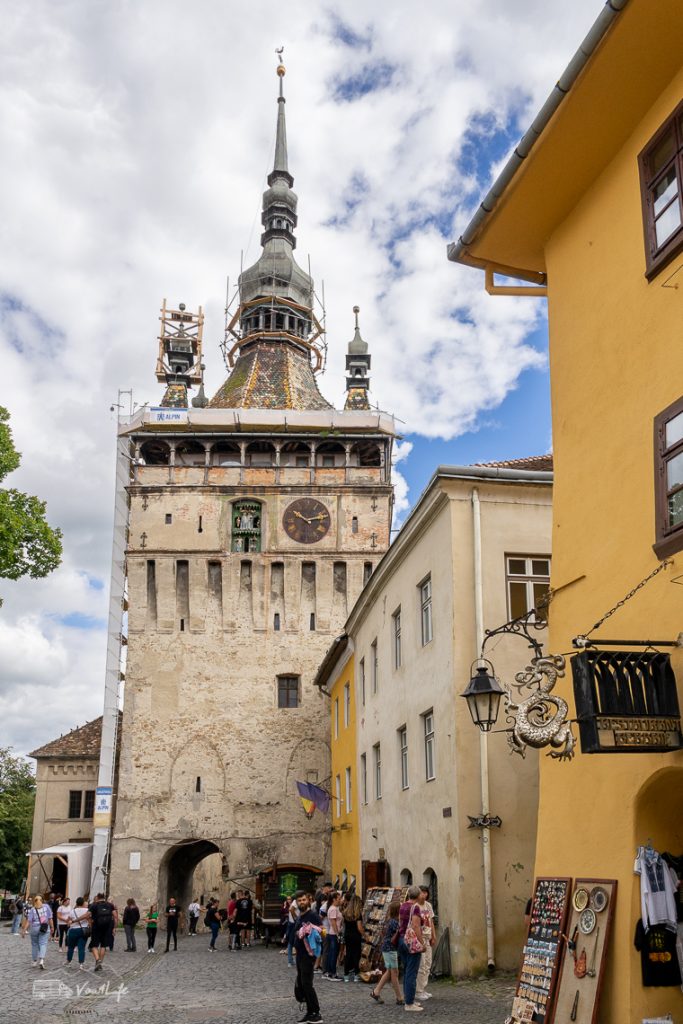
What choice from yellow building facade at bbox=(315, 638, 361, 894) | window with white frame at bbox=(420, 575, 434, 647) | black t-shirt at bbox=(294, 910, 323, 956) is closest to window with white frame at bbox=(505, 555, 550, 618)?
window with white frame at bbox=(420, 575, 434, 647)

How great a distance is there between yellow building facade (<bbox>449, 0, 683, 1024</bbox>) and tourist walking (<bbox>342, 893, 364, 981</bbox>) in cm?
821

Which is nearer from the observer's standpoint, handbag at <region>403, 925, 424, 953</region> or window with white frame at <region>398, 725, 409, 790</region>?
handbag at <region>403, 925, 424, 953</region>

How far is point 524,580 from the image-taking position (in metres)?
16.6

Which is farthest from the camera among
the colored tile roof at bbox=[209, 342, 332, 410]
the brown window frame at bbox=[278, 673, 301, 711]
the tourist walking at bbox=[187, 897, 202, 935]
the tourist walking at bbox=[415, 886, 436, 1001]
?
the colored tile roof at bbox=[209, 342, 332, 410]

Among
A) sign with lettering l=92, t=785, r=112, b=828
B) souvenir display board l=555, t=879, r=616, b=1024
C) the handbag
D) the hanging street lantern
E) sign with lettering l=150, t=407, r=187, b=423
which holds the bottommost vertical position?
the handbag

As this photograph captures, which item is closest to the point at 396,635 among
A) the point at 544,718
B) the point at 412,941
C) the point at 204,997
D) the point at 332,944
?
the point at 332,944

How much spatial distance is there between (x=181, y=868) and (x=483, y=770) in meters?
28.9

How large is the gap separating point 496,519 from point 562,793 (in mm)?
7958

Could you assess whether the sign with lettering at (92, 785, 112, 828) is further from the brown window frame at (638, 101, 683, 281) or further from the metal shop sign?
the brown window frame at (638, 101, 683, 281)

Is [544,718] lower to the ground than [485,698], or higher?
lower

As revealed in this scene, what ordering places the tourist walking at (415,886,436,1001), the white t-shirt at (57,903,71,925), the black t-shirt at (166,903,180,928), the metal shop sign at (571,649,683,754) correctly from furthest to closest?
the black t-shirt at (166,903,180,928) → the white t-shirt at (57,903,71,925) → the tourist walking at (415,886,436,1001) → the metal shop sign at (571,649,683,754)

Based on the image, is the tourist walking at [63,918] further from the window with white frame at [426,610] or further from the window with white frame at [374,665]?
the window with white frame at [426,610]

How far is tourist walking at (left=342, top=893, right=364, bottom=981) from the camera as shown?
54.6 feet

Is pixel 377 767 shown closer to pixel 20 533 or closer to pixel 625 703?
pixel 20 533
